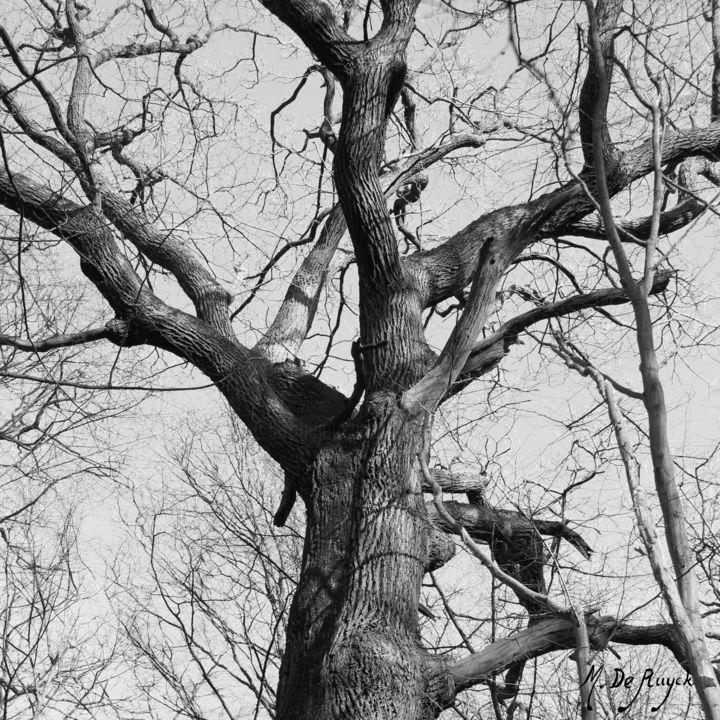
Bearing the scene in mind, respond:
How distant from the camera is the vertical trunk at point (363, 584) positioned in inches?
130

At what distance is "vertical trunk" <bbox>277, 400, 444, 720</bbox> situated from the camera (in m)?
3.31

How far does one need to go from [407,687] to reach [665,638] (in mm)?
1493

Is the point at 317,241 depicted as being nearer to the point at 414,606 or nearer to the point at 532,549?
the point at 532,549

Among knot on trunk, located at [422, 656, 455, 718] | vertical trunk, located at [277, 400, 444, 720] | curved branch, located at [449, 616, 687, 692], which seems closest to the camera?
vertical trunk, located at [277, 400, 444, 720]

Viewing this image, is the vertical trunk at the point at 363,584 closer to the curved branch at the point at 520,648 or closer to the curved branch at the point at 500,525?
the curved branch at the point at 520,648

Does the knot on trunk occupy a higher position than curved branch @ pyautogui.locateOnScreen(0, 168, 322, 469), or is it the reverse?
curved branch @ pyautogui.locateOnScreen(0, 168, 322, 469)

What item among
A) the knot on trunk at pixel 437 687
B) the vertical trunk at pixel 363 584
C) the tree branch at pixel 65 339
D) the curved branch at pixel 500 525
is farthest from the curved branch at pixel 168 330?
the knot on trunk at pixel 437 687

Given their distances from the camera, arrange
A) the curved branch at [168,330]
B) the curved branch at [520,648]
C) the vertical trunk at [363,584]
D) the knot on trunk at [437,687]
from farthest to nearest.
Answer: the curved branch at [168,330]
the curved branch at [520,648]
the knot on trunk at [437,687]
the vertical trunk at [363,584]

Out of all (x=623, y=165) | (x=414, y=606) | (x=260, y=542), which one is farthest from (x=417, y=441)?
(x=260, y=542)

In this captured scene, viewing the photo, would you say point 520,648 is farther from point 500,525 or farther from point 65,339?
point 65,339

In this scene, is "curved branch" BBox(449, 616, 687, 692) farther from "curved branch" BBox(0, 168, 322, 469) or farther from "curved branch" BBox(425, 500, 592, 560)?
"curved branch" BBox(0, 168, 322, 469)

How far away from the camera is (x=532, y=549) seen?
15.5 ft

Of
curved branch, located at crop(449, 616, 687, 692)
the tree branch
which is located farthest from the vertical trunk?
the tree branch

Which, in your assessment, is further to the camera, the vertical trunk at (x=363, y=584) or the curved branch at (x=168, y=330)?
the curved branch at (x=168, y=330)
